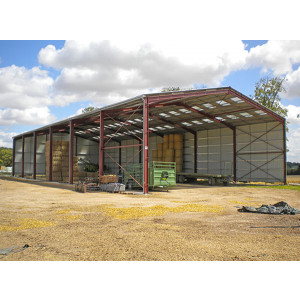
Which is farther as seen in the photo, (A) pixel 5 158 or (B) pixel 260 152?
(A) pixel 5 158

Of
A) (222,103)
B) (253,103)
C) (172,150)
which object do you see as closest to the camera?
(253,103)

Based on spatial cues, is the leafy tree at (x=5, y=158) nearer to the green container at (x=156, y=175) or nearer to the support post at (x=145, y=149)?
the green container at (x=156, y=175)

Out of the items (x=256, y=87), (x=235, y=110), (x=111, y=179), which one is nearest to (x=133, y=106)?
(x=111, y=179)

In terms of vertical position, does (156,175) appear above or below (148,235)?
above

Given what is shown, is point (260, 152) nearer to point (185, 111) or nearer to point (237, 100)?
point (237, 100)

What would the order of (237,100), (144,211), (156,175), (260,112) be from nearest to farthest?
(144,211), (156,175), (237,100), (260,112)

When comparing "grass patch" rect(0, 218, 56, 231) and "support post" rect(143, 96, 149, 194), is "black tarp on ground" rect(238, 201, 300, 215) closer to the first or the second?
"grass patch" rect(0, 218, 56, 231)

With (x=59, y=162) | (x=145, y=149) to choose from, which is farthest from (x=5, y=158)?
(x=145, y=149)

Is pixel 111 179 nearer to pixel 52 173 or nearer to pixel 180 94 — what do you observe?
pixel 180 94

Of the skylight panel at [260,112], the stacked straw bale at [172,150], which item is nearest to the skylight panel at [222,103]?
the skylight panel at [260,112]

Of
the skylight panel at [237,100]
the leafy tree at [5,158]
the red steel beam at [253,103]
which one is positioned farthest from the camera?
the leafy tree at [5,158]

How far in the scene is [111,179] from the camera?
18922 millimetres

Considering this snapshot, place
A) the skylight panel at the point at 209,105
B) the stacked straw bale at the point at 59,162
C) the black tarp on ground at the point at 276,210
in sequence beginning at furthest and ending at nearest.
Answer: the stacked straw bale at the point at 59,162 < the skylight panel at the point at 209,105 < the black tarp on ground at the point at 276,210

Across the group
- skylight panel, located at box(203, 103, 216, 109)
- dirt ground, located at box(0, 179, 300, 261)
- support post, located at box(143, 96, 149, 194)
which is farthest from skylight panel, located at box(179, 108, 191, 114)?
dirt ground, located at box(0, 179, 300, 261)
